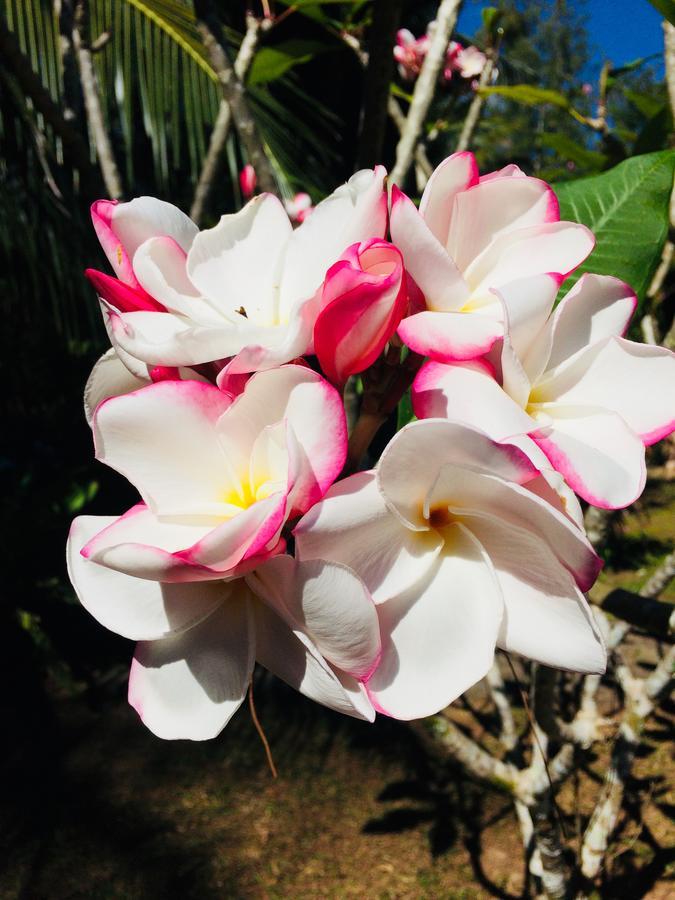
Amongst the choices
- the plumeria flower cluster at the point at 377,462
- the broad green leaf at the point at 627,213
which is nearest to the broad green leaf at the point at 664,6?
the broad green leaf at the point at 627,213

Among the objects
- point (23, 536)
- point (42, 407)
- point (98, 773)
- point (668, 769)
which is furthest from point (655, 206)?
point (42, 407)

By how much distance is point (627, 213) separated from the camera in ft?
2.27

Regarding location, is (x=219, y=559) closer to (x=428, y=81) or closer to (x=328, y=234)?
(x=328, y=234)

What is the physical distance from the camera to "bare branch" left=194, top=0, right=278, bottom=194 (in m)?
1.04

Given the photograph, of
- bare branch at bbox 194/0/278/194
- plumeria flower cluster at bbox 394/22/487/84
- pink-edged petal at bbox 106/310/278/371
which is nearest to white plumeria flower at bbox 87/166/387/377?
pink-edged petal at bbox 106/310/278/371

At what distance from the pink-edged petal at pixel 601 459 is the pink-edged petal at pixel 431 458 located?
42 mm

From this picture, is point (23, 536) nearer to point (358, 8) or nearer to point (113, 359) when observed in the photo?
point (358, 8)

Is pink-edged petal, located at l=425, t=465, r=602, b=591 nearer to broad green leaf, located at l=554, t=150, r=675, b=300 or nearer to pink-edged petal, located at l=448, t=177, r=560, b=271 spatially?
pink-edged petal, located at l=448, t=177, r=560, b=271

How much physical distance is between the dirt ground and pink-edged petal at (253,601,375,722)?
1.63m

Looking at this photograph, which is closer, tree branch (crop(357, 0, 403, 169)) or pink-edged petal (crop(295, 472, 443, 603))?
pink-edged petal (crop(295, 472, 443, 603))

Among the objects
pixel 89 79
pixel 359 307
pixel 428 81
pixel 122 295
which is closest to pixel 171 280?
pixel 122 295

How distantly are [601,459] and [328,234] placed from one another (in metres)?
0.21

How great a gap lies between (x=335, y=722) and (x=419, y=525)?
245cm

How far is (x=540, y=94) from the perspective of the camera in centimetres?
128
